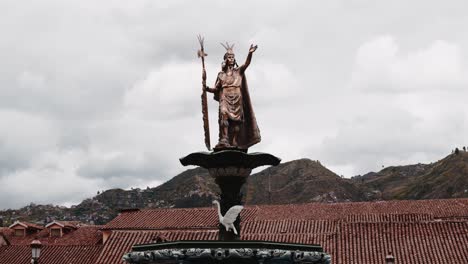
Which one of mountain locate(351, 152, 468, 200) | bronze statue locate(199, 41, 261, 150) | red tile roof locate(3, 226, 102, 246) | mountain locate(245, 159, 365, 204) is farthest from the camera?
mountain locate(245, 159, 365, 204)

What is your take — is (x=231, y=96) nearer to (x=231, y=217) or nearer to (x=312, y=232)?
(x=231, y=217)

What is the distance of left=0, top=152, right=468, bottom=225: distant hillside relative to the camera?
3797 inches

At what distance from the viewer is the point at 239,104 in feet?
38.2

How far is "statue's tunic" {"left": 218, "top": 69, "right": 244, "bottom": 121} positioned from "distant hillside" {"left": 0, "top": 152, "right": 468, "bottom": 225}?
78669 millimetres

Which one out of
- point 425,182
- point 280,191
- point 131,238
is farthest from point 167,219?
point 425,182

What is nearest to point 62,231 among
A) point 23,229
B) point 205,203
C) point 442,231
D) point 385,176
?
point 23,229

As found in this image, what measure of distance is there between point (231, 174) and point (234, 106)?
1.11 m

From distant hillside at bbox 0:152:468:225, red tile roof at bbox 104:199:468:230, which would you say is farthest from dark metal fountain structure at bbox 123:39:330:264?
distant hillside at bbox 0:152:468:225

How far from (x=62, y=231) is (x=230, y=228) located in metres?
43.1

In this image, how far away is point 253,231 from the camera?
39.1m

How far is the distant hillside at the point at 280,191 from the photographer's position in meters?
96.4

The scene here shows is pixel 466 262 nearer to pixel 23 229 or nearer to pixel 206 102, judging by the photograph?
pixel 206 102

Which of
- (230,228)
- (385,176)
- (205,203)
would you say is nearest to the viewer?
(230,228)

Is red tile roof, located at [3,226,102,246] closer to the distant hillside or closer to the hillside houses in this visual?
the hillside houses
